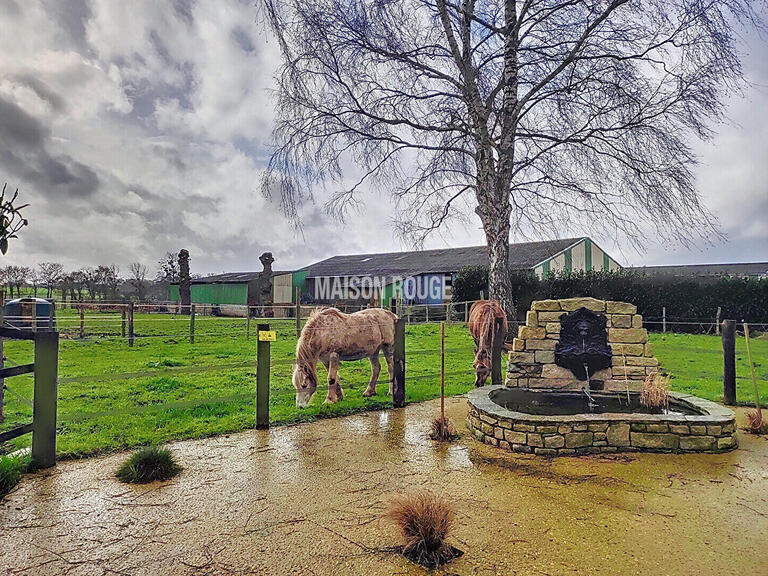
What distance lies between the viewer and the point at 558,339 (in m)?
5.86

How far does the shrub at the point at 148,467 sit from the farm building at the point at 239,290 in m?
24.1

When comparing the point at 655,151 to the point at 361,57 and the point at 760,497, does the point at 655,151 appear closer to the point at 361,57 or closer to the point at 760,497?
the point at 361,57

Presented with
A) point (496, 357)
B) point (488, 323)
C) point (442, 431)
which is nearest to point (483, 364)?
point (496, 357)

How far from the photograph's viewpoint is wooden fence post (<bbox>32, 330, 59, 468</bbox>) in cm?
369

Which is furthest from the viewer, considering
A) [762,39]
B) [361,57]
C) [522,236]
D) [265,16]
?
[522,236]

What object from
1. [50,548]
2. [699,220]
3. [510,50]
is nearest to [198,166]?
[510,50]

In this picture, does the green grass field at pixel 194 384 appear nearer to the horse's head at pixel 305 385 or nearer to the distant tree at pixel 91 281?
the horse's head at pixel 305 385

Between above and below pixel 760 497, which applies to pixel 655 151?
above

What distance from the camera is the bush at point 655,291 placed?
15.1 meters

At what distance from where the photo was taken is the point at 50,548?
2480mm

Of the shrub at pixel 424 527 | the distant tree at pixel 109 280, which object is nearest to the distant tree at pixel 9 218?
the shrub at pixel 424 527

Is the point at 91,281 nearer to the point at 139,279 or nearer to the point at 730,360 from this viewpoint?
the point at 139,279

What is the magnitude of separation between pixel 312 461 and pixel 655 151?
330 inches

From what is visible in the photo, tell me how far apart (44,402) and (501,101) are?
30.9 feet
